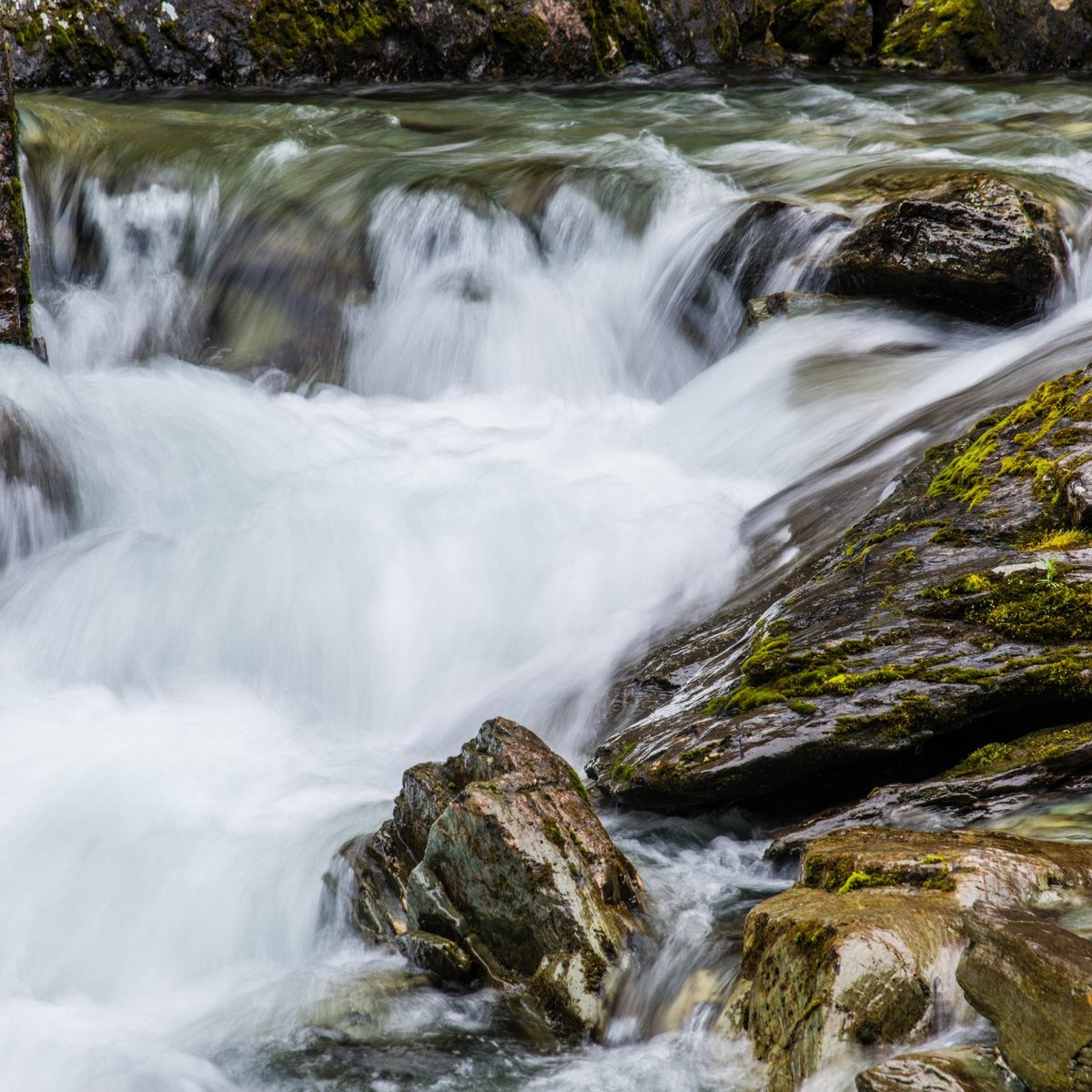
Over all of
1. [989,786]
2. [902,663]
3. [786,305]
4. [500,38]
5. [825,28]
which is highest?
[825,28]

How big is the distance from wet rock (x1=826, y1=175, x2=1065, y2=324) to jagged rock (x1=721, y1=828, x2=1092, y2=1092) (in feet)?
17.4

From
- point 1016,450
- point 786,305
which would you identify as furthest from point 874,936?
point 786,305

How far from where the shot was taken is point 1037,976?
207cm

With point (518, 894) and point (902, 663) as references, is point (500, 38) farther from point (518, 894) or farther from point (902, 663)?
point (518, 894)

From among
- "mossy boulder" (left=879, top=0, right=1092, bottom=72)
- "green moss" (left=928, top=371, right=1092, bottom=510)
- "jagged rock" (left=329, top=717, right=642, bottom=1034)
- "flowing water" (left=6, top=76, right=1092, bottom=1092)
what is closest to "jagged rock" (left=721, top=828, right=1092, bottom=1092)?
"flowing water" (left=6, top=76, right=1092, bottom=1092)

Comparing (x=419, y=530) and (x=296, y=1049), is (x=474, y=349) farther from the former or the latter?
(x=296, y=1049)

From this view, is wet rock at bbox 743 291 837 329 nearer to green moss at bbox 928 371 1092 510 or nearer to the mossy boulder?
green moss at bbox 928 371 1092 510

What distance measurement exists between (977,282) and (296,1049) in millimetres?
6344

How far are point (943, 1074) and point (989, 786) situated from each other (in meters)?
1.34

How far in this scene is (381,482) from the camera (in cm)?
705

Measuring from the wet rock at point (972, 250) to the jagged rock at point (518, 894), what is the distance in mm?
5184

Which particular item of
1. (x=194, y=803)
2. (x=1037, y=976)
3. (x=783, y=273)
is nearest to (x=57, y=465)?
(x=194, y=803)

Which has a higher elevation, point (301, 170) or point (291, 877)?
point (301, 170)

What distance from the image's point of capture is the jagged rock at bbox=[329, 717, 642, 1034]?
10.6ft
